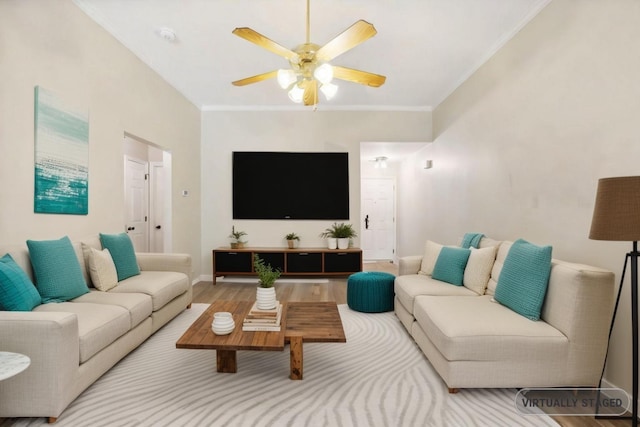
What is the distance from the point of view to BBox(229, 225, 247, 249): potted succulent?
5520mm

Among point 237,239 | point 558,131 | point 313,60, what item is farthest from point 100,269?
point 558,131

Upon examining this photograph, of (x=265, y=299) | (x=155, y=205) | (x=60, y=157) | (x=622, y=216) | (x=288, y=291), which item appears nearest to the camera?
(x=622, y=216)

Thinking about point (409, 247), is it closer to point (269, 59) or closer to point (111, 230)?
point (269, 59)

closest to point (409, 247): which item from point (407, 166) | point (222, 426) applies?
point (407, 166)

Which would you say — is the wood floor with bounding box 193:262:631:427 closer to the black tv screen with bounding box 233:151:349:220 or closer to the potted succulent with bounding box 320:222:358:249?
the potted succulent with bounding box 320:222:358:249

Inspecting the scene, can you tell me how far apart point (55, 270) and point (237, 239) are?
3277 millimetres

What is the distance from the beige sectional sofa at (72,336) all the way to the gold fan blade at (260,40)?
2044 mm

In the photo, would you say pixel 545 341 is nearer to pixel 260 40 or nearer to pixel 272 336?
pixel 272 336

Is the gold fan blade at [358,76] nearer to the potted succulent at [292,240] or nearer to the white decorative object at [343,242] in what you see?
the white decorative object at [343,242]

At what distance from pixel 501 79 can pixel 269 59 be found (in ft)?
8.29

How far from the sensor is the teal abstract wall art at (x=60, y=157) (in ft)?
8.64

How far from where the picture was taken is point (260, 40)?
8.12 ft

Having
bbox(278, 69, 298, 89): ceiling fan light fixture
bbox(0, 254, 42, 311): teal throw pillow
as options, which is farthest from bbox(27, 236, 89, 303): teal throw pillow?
bbox(278, 69, 298, 89): ceiling fan light fixture

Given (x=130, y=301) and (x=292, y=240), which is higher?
(x=292, y=240)
